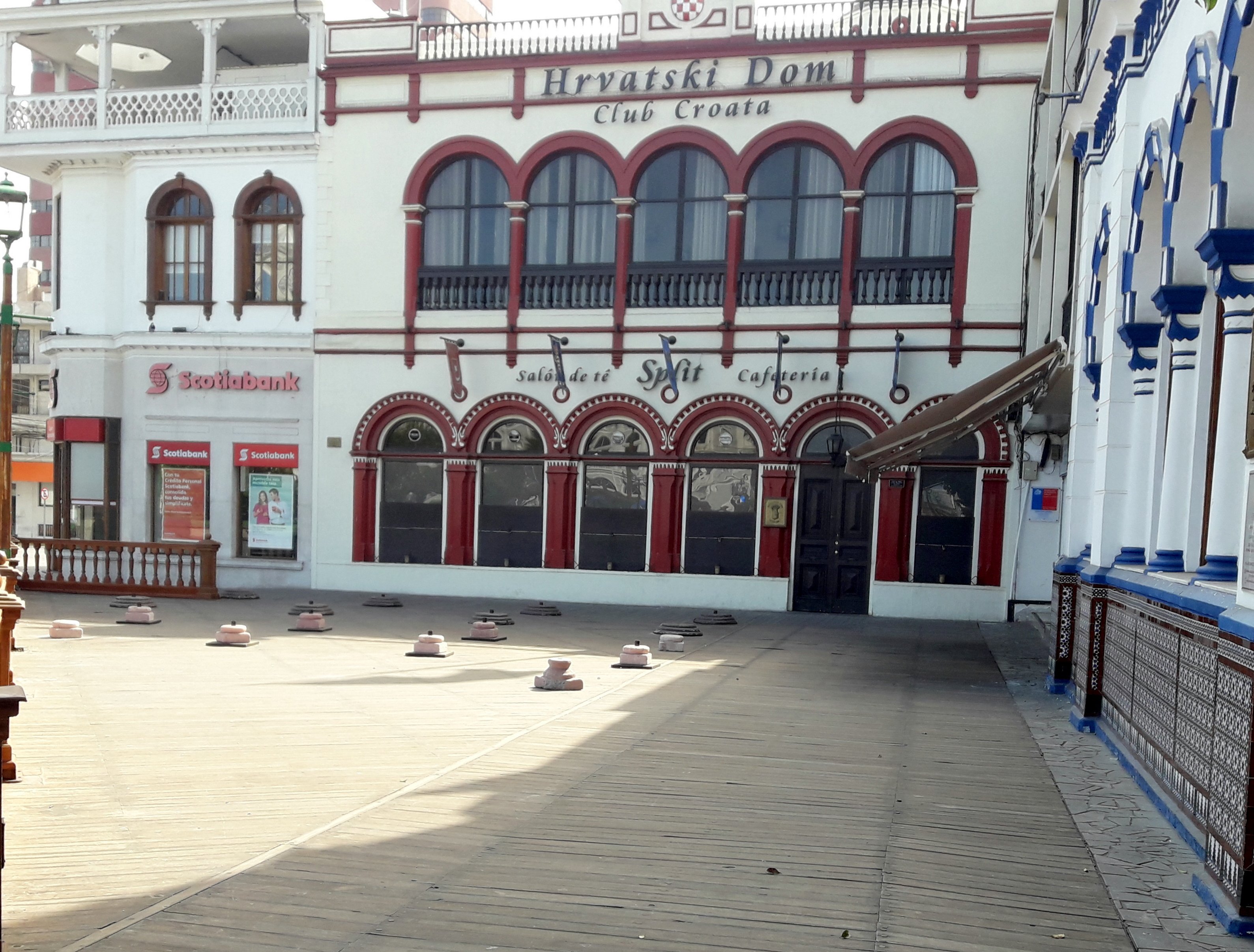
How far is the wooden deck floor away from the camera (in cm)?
495

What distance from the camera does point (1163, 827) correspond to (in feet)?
22.4

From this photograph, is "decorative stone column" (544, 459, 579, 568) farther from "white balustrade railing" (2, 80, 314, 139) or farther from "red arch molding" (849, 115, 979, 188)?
"white balustrade railing" (2, 80, 314, 139)

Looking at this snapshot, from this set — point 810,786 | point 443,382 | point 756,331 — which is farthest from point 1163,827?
point 443,382

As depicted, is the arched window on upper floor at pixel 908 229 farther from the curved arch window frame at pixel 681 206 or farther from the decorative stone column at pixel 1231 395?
the decorative stone column at pixel 1231 395

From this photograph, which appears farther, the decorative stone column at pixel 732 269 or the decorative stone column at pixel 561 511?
the decorative stone column at pixel 561 511

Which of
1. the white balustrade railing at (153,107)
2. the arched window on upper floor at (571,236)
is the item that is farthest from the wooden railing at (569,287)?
the white balustrade railing at (153,107)

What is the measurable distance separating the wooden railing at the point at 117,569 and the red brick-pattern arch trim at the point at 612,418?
5846mm

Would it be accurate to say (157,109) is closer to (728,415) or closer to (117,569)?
(117,569)

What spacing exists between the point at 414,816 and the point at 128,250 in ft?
62.1

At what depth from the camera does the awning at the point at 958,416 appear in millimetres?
13570

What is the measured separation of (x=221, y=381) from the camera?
72.2 feet

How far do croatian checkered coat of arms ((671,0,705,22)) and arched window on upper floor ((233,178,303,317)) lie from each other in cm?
722

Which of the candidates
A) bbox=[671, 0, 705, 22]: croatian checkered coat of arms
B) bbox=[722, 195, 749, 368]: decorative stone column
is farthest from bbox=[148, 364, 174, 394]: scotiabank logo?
bbox=[671, 0, 705, 22]: croatian checkered coat of arms

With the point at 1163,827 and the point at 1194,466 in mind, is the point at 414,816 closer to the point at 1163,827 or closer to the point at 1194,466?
the point at 1163,827
